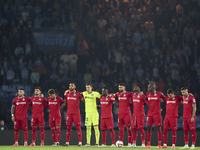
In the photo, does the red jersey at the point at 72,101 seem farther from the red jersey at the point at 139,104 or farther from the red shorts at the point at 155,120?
the red shorts at the point at 155,120

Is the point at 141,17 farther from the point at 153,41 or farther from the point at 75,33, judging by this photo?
the point at 75,33

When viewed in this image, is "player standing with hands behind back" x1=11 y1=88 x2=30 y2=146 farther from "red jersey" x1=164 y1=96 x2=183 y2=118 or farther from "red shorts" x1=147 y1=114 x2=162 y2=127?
"red jersey" x1=164 y1=96 x2=183 y2=118

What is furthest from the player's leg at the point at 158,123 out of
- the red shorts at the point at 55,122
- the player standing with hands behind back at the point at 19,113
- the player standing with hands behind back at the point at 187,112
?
the player standing with hands behind back at the point at 19,113

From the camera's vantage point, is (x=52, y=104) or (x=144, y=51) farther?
(x=144, y=51)

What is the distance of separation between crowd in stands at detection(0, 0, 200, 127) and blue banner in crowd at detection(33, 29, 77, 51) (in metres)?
0.33

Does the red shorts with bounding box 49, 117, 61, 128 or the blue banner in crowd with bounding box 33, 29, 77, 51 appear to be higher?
the blue banner in crowd with bounding box 33, 29, 77, 51

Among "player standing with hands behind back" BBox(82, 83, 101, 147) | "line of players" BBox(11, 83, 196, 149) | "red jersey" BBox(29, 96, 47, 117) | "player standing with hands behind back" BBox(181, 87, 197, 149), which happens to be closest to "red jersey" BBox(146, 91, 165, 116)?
"line of players" BBox(11, 83, 196, 149)

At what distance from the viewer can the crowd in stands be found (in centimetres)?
1970

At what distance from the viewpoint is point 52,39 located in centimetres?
2100

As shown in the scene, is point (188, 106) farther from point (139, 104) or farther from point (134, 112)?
point (134, 112)

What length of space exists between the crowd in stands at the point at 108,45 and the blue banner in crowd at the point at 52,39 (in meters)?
0.33

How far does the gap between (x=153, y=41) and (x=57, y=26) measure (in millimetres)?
5504

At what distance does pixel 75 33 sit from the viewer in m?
21.2

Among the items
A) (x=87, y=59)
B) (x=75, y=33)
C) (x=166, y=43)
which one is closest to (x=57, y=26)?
(x=75, y=33)
